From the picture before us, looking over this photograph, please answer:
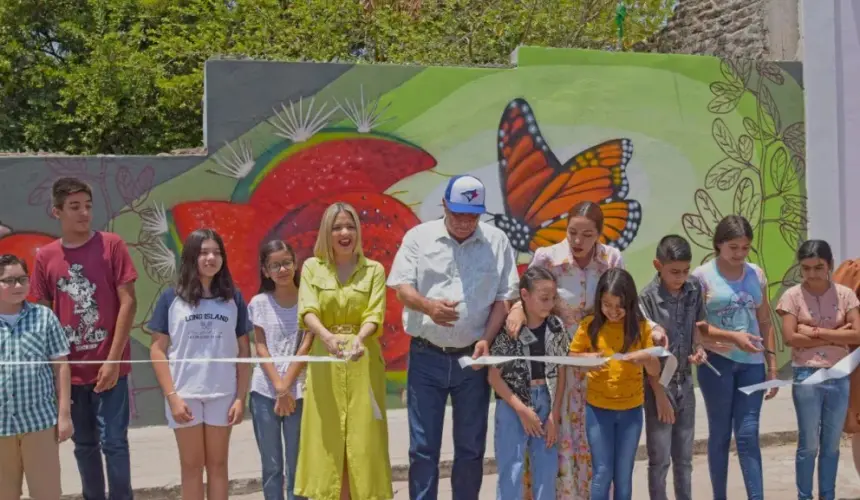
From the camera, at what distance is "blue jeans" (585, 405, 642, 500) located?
5.03 meters

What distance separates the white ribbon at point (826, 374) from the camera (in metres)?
5.50

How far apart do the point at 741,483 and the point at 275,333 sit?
3.43 metres

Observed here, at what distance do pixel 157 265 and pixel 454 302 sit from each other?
3878 millimetres

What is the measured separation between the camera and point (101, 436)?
17.4 ft

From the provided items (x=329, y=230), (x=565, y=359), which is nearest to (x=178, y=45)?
(x=329, y=230)

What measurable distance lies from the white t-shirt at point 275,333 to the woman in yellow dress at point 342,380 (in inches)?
13.2

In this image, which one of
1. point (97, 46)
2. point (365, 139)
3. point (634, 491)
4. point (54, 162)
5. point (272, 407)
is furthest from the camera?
point (97, 46)

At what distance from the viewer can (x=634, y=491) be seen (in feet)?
21.4

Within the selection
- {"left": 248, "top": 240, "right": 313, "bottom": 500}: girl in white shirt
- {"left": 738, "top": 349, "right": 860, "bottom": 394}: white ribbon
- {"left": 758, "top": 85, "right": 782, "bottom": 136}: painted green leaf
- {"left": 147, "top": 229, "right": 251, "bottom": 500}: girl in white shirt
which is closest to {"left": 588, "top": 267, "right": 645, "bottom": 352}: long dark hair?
{"left": 738, "top": 349, "right": 860, "bottom": 394}: white ribbon

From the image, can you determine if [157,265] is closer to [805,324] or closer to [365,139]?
[365,139]

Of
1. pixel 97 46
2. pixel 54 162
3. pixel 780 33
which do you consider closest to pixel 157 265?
pixel 54 162

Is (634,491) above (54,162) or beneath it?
beneath

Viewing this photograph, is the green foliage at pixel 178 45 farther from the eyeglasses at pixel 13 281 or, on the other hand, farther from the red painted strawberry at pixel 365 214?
the eyeglasses at pixel 13 281

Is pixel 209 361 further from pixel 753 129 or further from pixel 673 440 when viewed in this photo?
pixel 753 129
